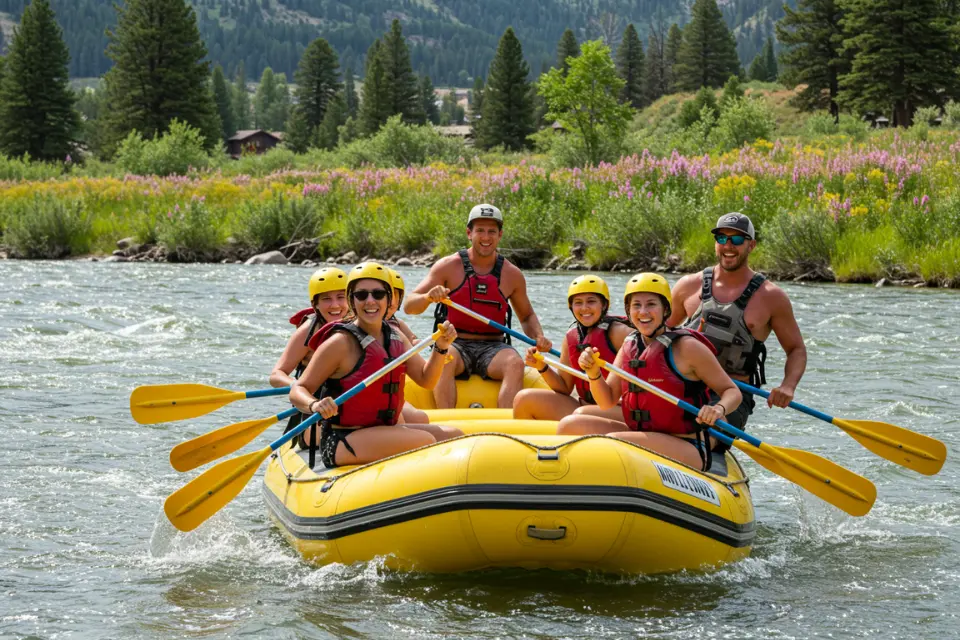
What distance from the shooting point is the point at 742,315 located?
19.8ft

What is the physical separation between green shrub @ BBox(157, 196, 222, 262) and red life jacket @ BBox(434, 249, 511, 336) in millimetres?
14244

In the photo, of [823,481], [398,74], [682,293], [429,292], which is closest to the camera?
[823,481]

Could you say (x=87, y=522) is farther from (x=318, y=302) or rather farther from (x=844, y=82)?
(x=844, y=82)

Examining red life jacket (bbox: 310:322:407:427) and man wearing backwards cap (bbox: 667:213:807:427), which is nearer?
red life jacket (bbox: 310:322:407:427)

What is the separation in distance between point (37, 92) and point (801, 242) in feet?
142

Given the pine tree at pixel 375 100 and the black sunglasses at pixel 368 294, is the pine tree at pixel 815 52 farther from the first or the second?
the black sunglasses at pixel 368 294

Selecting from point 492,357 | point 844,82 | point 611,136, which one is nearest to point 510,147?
point 844,82

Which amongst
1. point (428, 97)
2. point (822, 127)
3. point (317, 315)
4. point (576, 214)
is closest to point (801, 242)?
point (576, 214)

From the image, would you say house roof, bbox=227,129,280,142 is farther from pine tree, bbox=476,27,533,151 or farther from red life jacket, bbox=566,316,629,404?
red life jacket, bbox=566,316,629,404

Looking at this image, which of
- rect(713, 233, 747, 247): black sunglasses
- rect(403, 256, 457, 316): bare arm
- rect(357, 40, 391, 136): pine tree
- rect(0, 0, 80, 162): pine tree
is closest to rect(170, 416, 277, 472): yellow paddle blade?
rect(403, 256, 457, 316): bare arm

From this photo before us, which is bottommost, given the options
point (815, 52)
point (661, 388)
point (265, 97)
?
point (661, 388)

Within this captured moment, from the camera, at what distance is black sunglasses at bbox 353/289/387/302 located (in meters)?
5.22

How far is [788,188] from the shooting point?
16703 mm

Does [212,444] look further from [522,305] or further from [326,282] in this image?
[522,305]
